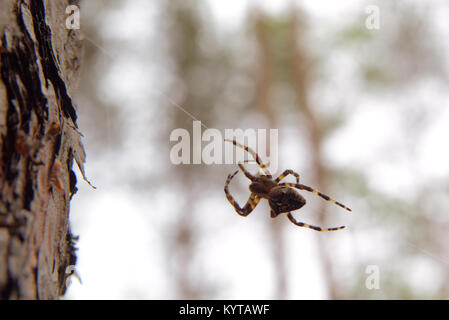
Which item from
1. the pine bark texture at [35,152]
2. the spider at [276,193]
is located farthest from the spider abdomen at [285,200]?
the pine bark texture at [35,152]

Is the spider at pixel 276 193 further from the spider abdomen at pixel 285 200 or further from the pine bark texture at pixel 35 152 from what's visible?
the pine bark texture at pixel 35 152

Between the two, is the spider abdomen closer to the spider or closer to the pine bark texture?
the spider

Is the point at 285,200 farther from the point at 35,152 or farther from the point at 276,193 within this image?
the point at 35,152

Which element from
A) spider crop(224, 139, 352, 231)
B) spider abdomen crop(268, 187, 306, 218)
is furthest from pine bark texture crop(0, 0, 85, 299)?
spider abdomen crop(268, 187, 306, 218)

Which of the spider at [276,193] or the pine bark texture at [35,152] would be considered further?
the spider at [276,193]

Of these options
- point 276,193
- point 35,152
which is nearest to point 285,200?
point 276,193

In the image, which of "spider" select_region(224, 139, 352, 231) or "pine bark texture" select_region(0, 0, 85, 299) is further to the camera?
"spider" select_region(224, 139, 352, 231)
